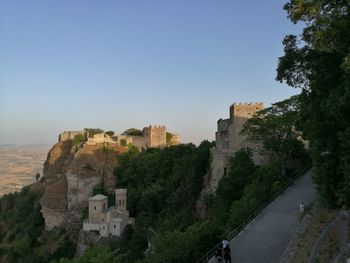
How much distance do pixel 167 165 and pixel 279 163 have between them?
23725 millimetres

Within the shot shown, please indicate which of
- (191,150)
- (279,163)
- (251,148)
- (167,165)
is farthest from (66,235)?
(279,163)

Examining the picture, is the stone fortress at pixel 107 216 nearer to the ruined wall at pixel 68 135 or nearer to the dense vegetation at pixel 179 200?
the dense vegetation at pixel 179 200

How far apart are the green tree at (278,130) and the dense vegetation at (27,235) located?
28.2 meters

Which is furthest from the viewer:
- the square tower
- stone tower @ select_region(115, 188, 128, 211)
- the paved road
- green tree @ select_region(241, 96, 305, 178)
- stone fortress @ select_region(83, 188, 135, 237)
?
stone tower @ select_region(115, 188, 128, 211)

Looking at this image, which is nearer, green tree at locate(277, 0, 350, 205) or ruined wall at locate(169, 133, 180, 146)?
green tree at locate(277, 0, 350, 205)

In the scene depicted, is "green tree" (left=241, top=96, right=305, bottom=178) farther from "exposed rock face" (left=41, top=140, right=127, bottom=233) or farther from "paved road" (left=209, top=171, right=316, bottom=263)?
"exposed rock face" (left=41, top=140, right=127, bottom=233)

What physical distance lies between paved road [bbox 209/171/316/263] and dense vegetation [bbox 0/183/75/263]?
31370 mm

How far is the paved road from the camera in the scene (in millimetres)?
16703

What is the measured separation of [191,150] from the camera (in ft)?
177

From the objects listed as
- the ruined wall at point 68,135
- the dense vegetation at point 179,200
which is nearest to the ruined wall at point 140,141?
the dense vegetation at point 179,200

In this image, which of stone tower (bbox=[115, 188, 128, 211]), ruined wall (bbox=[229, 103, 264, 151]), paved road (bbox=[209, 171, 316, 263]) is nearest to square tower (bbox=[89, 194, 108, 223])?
stone tower (bbox=[115, 188, 128, 211])

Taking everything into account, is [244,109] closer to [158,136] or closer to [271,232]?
[271,232]

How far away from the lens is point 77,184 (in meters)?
53.6

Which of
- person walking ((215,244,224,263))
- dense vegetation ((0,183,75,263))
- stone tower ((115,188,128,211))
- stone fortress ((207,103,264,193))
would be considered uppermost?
stone fortress ((207,103,264,193))
